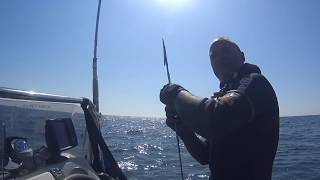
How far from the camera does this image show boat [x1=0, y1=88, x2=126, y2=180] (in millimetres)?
2721

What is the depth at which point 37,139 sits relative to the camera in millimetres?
3357

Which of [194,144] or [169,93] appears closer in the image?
[169,93]

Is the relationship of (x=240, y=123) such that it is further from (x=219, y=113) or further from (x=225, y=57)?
(x=225, y=57)

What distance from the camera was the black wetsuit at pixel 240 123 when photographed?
2266 millimetres

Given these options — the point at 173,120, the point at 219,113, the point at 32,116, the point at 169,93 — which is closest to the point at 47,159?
the point at 32,116

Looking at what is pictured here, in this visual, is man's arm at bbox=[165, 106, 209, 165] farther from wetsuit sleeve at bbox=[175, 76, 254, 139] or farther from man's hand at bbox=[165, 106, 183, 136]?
wetsuit sleeve at bbox=[175, 76, 254, 139]

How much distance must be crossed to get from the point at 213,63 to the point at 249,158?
75cm

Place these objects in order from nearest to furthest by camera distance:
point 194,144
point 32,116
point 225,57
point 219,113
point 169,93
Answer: point 219,113
point 169,93
point 225,57
point 32,116
point 194,144

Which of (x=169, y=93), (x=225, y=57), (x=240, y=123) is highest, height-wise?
(x=225, y=57)

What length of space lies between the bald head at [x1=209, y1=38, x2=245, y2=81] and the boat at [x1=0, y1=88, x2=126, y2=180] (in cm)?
125

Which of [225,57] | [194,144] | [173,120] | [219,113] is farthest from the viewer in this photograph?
[194,144]

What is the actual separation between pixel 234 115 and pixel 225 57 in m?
0.67

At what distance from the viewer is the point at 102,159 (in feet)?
13.9

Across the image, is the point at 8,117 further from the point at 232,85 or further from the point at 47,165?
the point at 232,85
